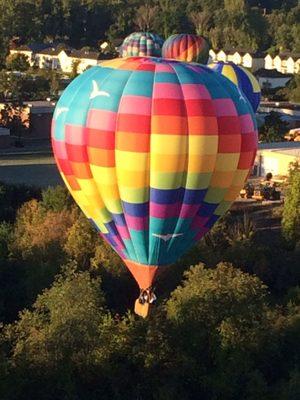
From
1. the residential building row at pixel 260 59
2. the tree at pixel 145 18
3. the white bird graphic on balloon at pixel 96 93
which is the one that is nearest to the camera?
the white bird graphic on balloon at pixel 96 93

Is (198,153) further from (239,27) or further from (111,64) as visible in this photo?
(239,27)

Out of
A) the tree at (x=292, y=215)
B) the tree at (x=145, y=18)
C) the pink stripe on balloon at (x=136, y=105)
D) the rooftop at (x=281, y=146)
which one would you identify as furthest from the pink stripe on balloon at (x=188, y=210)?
the tree at (x=145, y=18)

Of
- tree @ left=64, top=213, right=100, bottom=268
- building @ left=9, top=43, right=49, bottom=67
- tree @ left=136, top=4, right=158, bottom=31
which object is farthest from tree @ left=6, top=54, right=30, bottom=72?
tree @ left=64, top=213, right=100, bottom=268

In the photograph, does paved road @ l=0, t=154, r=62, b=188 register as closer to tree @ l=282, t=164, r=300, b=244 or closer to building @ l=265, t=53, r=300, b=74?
tree @ l=282, t=164, r=300, b=244

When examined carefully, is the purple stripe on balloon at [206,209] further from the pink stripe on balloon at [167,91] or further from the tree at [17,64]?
the tree at [17,64]

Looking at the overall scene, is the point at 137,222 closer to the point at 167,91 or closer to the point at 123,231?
the point at 123,231

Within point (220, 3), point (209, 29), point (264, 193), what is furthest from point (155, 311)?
point (220, 3)
